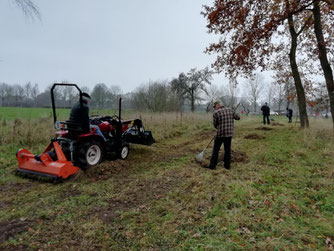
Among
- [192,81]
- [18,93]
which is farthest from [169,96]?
[18,93]

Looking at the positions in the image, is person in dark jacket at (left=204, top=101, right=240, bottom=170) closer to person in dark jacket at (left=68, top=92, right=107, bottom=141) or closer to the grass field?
the grass field

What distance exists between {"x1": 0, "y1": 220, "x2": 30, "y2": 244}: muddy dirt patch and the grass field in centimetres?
1

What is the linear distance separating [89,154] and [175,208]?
2837 millimetres

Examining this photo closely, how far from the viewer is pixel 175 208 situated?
3.26 metres

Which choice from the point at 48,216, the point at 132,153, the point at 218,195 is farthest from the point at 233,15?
the point at 48,216

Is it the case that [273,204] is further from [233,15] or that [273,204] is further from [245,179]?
[233,15]

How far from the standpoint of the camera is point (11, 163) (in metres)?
5.84

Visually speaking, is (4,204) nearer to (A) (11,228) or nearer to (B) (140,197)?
(A) (11,228)

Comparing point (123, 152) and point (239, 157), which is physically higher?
point (123, 152)

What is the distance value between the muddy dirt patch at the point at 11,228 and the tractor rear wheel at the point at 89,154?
1.98 metres

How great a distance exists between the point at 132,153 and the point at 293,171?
15.2ft

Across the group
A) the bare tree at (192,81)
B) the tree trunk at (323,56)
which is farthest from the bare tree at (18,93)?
the tree trunk at (323,56)

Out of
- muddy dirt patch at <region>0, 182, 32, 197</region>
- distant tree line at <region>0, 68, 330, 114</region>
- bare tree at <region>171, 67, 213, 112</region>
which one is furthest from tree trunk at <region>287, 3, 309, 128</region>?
bare tree at <region>171, 67, 213, 112</region>

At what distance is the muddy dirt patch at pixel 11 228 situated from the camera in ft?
8.70
